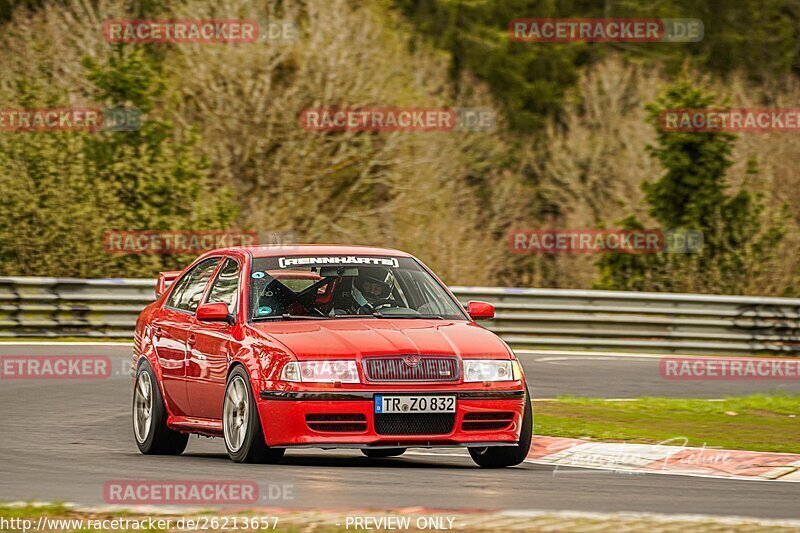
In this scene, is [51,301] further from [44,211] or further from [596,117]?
[596,117]

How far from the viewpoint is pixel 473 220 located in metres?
35.5

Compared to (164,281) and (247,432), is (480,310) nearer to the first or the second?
(247,432)

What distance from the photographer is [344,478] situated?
940 centimetres

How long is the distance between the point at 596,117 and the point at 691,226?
61.8 feet

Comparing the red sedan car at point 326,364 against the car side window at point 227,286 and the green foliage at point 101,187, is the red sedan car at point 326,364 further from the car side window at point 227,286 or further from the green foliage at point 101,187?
the green foliage at point 101,187

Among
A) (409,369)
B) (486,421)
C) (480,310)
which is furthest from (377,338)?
(480,310)

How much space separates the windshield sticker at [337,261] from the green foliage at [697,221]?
58.3ft

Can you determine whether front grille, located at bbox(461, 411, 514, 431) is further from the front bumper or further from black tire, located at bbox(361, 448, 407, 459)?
black tire, located at bbox(361, 448, 407, 459)

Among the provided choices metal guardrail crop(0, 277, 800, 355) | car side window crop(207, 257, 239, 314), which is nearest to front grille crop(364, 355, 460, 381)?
car side window crop(207, 257, 239, 314)

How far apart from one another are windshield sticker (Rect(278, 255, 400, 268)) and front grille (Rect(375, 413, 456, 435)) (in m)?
1.73

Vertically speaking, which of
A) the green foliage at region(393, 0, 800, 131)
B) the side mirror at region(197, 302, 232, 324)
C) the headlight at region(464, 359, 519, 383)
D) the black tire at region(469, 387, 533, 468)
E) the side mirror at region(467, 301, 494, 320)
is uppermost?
the green foliage at region(393, 0, 800, 131)

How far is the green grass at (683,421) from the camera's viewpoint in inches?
494

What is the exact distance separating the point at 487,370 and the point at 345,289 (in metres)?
1.43

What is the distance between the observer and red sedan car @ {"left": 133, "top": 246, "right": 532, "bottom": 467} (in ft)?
Answer: 32.0
